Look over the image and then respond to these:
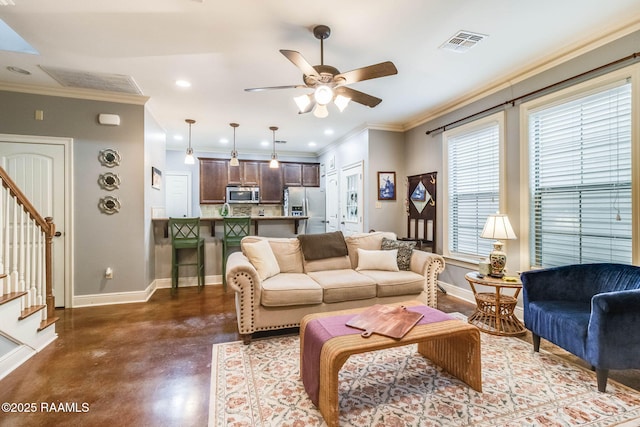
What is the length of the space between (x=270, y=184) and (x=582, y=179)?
19.2 ft

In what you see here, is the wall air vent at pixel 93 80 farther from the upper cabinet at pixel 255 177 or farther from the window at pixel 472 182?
the window at pixel 472 182

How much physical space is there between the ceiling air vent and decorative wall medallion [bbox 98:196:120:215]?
423cm

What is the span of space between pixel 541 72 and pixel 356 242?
2.68 metres

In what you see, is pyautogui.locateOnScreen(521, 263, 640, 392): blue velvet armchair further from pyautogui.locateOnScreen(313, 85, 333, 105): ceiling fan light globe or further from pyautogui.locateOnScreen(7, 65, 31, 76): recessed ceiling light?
pyautogui.locateOnScreen(7, 65, 31, 76): recessed ceiling light

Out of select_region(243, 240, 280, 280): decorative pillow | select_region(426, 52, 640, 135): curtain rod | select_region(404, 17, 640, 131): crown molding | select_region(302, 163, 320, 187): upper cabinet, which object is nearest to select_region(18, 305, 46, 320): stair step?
select_region(243, 240, 280, 280): decorative pillow

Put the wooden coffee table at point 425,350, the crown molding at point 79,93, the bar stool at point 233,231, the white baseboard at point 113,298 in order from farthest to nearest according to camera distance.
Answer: the bar stool at point 233,231 → the white baseboard at point 113,298 → the crown molding at point 79,93 → the wooden coffee table at point 425,350

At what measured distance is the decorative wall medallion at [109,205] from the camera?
3822mm

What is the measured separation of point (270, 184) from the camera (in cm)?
727

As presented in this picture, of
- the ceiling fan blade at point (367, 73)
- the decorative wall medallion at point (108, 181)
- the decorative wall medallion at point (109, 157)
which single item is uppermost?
the ceiling fan blade at point (367, 73)

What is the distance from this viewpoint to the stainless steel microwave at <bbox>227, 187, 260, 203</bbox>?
6941mm

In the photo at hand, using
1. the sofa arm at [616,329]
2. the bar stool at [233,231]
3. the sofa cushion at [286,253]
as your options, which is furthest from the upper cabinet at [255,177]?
the sofa arm at [616,329]

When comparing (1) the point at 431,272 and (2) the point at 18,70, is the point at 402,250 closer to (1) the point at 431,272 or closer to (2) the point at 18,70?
(1) the point at 431,272

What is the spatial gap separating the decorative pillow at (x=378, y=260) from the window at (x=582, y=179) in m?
1.45

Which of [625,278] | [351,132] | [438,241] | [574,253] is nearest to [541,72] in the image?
[574,253]
